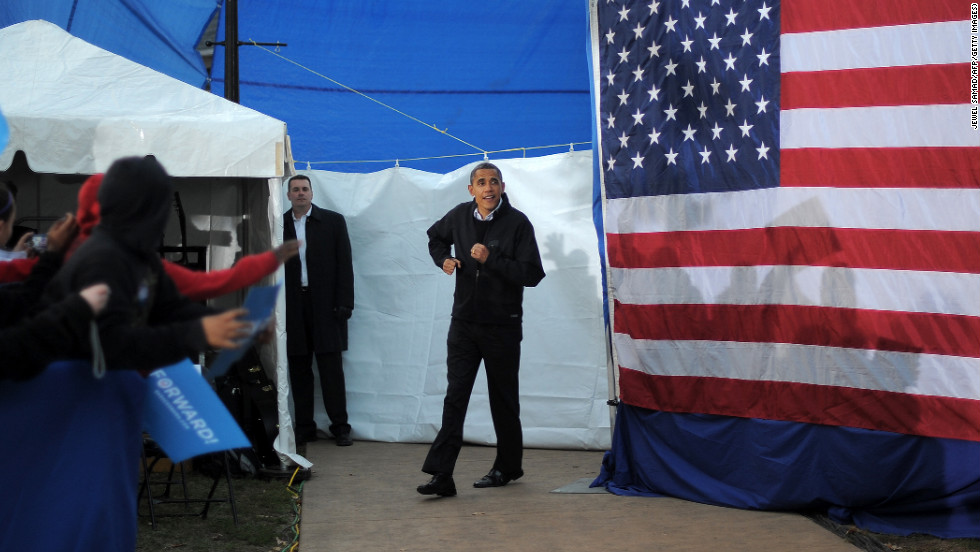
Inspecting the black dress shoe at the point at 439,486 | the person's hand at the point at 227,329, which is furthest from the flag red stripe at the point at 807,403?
the person's hand at the point at 227,329

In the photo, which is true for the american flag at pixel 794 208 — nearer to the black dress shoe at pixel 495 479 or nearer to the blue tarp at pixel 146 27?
the black dress shoe at pixel 495 479

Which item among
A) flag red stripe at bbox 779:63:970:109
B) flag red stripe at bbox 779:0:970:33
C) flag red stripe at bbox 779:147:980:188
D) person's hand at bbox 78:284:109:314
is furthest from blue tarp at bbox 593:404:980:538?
person's hand at bbox 78:284:109:314

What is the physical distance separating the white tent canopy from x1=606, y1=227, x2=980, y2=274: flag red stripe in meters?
2.13

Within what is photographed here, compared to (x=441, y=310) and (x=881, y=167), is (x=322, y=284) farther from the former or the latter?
(x=881, y=167)

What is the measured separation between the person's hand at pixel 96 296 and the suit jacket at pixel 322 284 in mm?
5364

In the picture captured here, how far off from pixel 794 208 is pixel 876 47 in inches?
33.6

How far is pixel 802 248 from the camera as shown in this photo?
17.5 ft

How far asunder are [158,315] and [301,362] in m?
5.26

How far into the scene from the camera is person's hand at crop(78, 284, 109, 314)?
251 centimetres

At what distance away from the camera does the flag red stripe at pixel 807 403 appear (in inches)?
193

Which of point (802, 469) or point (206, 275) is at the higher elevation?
point (206, 275)

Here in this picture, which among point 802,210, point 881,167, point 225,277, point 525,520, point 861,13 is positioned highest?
point 861,13

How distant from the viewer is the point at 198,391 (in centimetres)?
290

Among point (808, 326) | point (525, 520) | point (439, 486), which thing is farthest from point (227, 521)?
point (808, 326)
